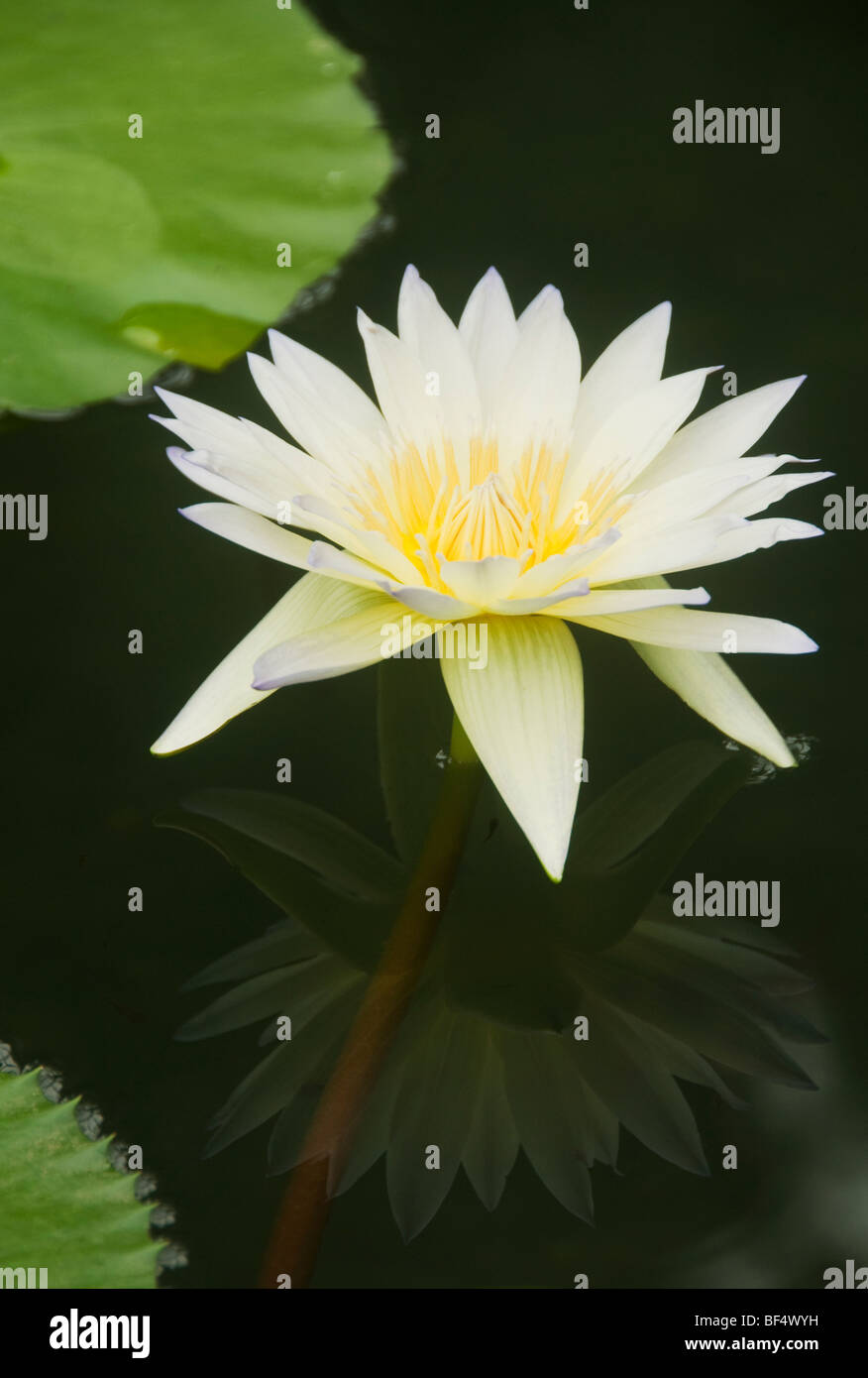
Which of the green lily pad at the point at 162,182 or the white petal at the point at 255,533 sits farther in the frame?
the green lily pad at the point at 162,182

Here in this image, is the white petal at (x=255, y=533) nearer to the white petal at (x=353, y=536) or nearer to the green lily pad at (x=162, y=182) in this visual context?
the white petal at (x=353, y=536)

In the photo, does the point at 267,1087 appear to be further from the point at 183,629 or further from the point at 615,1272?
the point at 183,629

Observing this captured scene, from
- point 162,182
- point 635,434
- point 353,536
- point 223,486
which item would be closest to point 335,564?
point 353,536

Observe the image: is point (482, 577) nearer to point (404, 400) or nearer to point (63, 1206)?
point (404, 400)

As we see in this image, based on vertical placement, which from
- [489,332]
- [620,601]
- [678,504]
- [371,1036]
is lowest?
[371,1036]

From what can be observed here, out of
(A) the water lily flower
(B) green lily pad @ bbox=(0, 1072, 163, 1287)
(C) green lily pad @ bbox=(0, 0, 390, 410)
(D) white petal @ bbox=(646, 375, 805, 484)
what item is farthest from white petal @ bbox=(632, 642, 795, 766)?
(C) green lily pad @ bbox=(0, 0, 390, 410)

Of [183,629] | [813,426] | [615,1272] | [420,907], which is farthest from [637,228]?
[615,1272]

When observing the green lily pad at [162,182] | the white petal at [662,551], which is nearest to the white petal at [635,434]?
the white petal at [662,551]
